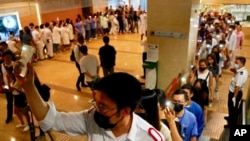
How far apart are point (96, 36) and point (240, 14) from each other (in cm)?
823

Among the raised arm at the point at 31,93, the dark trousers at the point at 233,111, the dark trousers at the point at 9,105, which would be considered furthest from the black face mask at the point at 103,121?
the dark trousers at the point at 9,105

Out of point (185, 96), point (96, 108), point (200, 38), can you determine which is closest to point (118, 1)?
A: point (200, 38)

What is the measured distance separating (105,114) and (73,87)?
5.33 metres

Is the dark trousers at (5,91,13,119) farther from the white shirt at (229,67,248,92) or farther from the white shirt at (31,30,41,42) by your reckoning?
the white shirt at (229,67,248,92)

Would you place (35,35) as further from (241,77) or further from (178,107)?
(178,107)

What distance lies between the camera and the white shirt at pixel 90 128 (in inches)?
40.7

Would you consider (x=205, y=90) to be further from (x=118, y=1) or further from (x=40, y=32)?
(x=118, y=1)

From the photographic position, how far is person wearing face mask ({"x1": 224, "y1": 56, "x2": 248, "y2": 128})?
3.81 m

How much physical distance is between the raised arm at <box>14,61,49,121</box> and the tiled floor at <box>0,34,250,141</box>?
3.00 meters

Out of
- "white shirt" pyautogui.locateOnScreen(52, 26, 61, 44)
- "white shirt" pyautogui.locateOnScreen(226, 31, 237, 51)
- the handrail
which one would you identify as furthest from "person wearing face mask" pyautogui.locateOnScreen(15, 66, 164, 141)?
"white shirt" pyautogui.locateOnScreen(52, 26, 61, 44)

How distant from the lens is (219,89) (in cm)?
582

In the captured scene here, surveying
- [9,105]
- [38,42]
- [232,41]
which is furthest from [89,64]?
[232,41]

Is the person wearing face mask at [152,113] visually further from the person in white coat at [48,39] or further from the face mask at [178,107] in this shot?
the person in white coat at [48,39]

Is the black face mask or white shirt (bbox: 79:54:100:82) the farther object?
white shirt (bbox: 79:54:100:82)
